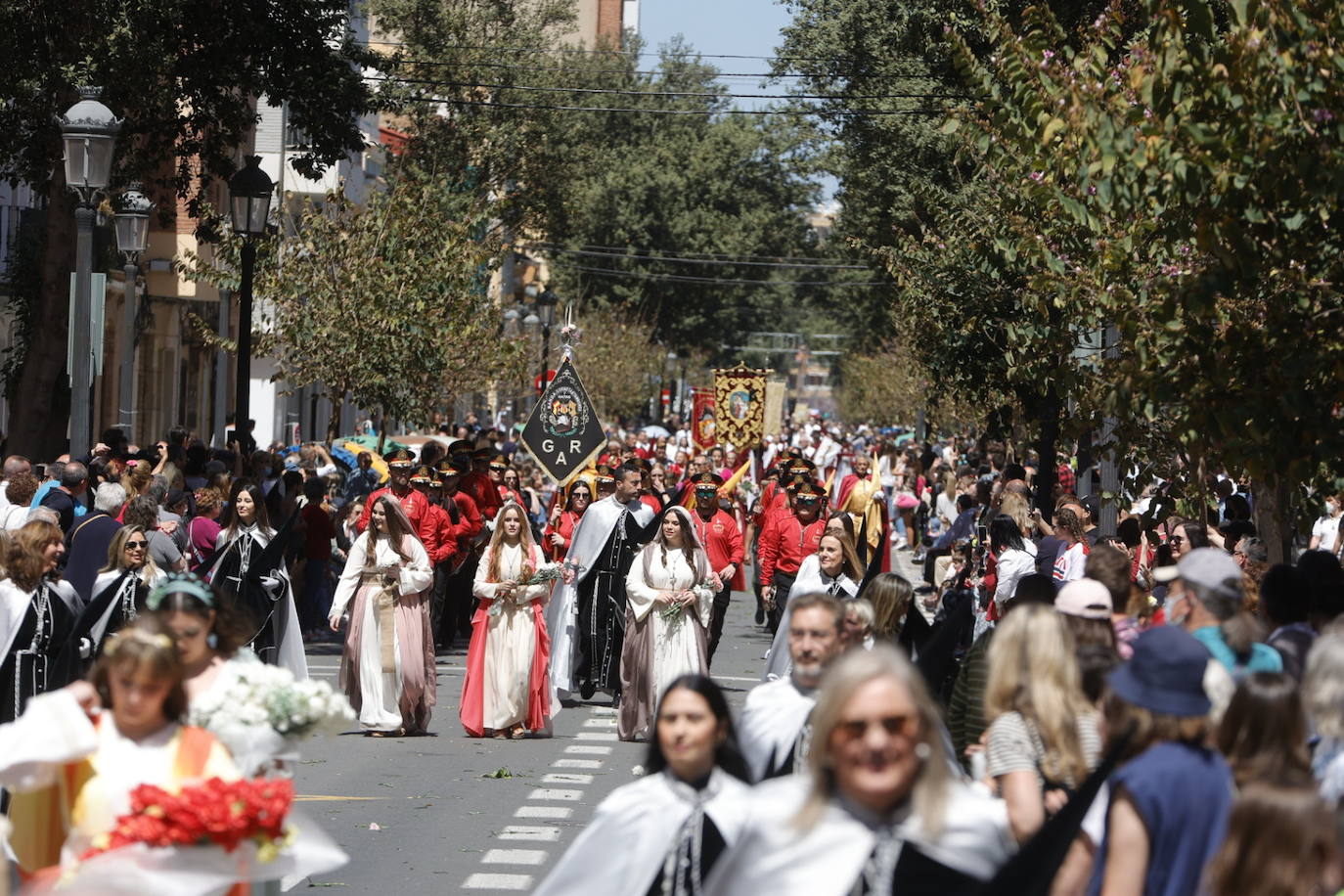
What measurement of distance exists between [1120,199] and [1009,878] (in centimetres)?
609

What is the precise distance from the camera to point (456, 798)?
13383 mm

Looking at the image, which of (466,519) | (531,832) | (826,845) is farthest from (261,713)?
(466,519)

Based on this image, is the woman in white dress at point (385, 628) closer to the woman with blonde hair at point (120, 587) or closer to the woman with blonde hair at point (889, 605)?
the woman with blonde hair at point (120, 587)

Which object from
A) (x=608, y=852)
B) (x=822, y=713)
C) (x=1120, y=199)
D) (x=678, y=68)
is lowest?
(x=608, y=852)

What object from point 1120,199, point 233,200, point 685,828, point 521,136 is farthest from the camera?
point 521,136

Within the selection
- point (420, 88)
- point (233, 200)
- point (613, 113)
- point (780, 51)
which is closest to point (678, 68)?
point (613, 113)

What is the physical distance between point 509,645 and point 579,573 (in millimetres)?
2383

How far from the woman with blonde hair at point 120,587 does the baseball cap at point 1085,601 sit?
557 cm

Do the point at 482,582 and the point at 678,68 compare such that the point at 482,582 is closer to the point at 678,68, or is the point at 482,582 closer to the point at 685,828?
the point at 685,828

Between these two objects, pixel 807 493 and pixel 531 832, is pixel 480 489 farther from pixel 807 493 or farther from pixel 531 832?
pixel 531 832

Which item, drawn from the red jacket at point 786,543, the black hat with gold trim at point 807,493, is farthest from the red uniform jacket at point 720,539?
the black hat with gold trim at point 807,493

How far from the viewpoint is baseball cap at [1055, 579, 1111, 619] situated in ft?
26.4

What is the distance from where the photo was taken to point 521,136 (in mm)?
56938

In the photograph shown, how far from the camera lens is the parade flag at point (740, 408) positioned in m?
40.9
